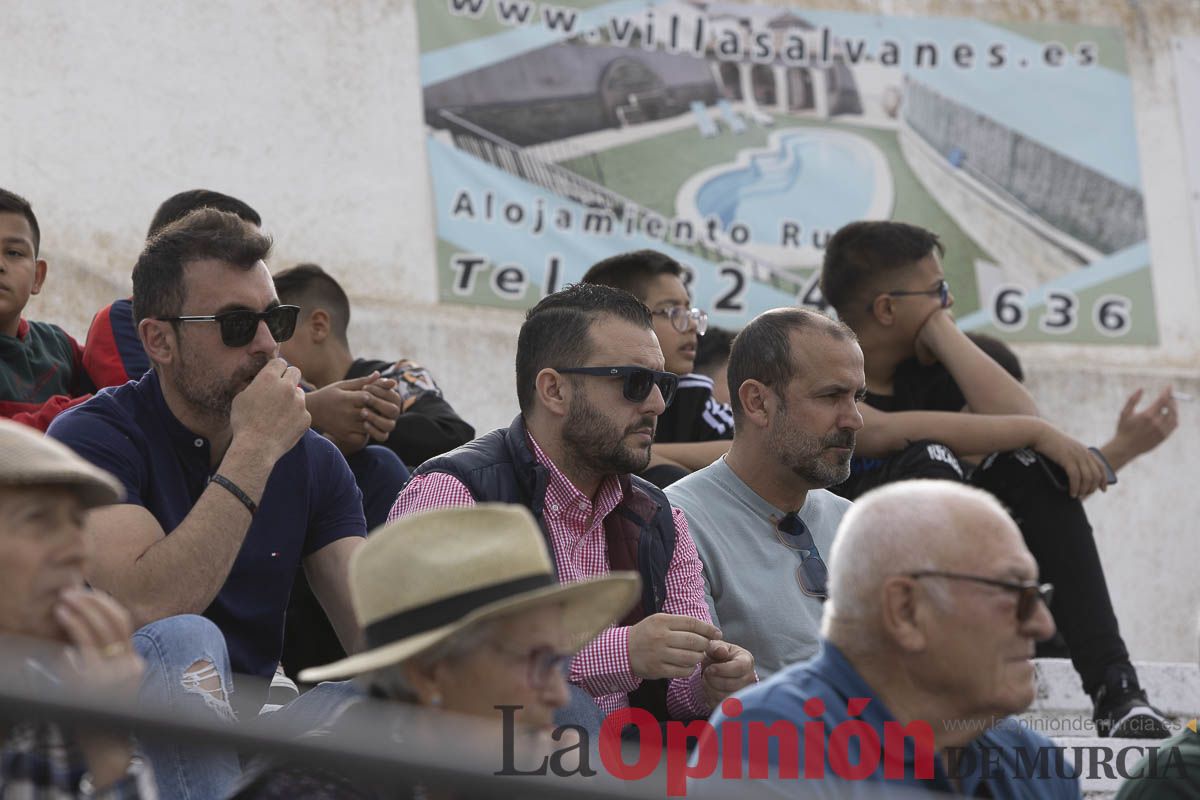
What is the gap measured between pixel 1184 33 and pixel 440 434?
525 cm

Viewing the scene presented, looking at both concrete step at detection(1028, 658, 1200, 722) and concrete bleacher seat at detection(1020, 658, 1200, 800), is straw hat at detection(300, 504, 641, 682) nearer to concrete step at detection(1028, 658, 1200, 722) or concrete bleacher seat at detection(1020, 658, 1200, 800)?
concrete bleacher seat at detection(1020, 658, 1200, 800)

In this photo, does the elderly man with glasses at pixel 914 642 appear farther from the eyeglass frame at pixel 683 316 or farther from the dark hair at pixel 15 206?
the dark hair at pixel 15 206

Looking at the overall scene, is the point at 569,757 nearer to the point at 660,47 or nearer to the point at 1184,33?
the point at 660,47

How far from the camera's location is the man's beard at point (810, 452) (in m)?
3.79

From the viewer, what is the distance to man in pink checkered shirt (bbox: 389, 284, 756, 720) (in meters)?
3.32

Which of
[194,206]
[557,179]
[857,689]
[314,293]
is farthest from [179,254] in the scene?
[557,179]

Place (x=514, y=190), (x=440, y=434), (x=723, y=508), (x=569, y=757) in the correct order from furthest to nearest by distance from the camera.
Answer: (x=514, y=190) < (x=440, y=434) < (x=723, y=508) < (x=569, y=757)

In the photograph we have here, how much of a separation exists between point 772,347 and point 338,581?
1254 millimetres

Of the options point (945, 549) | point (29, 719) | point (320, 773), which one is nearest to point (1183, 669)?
point (945, 549)

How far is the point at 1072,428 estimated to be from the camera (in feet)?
25.3

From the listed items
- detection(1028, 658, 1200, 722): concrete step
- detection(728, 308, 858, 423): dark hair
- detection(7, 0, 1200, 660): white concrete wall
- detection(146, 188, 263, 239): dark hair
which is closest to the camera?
detection(728, 308, 858, 423): dark hair

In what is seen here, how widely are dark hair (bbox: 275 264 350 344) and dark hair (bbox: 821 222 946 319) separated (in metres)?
1.60

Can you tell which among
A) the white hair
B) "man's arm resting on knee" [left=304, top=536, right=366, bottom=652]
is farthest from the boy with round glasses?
the white hair

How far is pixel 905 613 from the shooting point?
2.30 m
